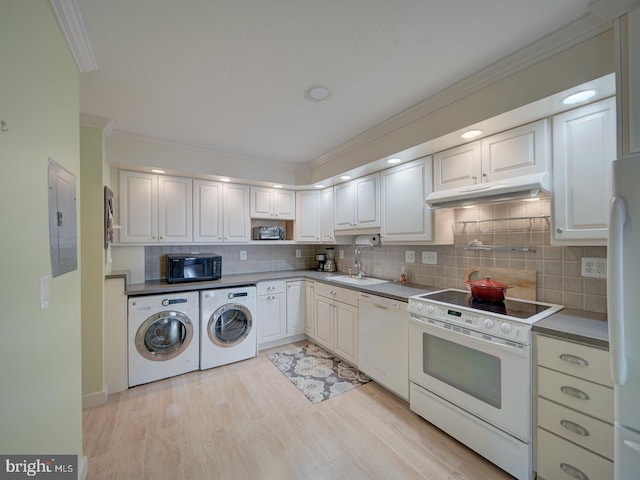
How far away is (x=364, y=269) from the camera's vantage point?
3551mm

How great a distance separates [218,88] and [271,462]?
2579 mm

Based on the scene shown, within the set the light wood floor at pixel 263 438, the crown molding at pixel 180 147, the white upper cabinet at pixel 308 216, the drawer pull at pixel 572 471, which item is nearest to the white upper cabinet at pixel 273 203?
the white upper cabinet at pixel 308 216

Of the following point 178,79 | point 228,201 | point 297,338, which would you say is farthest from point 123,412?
point 178,79

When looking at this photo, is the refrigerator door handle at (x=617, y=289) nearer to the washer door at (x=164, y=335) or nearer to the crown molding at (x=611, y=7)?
the crown molding at (x=611, y=7)

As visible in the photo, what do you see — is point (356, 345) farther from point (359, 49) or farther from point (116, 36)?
point (116, 36)

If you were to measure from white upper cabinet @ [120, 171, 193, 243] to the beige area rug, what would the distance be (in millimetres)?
1875

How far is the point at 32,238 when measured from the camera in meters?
0.97

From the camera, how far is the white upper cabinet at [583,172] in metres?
1.44

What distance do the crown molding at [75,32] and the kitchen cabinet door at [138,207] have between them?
1437mm

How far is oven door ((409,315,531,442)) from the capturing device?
1.50 metres

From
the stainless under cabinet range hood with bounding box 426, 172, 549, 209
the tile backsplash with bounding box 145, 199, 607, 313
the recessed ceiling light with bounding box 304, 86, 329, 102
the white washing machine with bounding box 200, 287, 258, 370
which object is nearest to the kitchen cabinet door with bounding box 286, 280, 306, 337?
the white washing machine with bounding box 200, 287, 258, 370

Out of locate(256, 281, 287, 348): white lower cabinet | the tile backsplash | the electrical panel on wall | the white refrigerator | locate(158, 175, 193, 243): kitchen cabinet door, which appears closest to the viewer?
the white refrigerator

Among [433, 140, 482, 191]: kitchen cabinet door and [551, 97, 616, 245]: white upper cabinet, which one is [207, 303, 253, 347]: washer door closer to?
[433, 140, 482, 191]: kitchen cabinet door

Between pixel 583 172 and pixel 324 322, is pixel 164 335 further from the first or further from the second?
pixel 583 172
